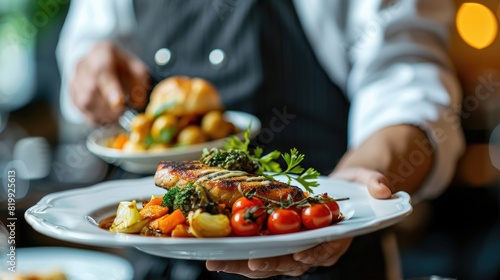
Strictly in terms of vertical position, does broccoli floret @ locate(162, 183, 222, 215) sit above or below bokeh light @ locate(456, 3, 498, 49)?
above

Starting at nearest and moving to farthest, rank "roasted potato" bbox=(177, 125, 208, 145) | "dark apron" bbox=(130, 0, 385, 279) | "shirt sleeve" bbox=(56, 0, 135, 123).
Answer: "roasted potato" bbox=(177, 125, 208, 145), "dark apron" bbox=(130, 0, 385, 279), "shirt sleeve" bbox=(56, 0, 135, 123)

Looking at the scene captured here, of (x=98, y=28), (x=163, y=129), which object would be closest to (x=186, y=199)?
(x=163, y=129)

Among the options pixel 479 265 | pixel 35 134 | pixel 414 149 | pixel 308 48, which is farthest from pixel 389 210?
pixel 35 134

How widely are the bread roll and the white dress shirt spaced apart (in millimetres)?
115

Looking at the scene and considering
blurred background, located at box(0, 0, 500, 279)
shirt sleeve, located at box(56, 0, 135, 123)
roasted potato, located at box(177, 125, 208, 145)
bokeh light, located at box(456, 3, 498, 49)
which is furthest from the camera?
blurred background, located at box(0, 0, 500, 279)

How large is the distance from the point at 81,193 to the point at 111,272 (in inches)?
11.0

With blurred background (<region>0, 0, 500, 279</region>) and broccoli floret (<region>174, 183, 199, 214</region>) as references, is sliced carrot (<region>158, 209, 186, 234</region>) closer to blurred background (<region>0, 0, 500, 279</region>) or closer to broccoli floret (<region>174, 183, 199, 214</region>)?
broccoli floret (<region>174, 183, 199, 214</region>)

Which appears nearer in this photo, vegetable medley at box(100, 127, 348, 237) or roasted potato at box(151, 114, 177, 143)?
vegetable medley at box(100, 127, 348, 237)

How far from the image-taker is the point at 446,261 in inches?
65.8

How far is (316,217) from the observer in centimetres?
31

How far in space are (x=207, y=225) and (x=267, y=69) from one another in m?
0.36

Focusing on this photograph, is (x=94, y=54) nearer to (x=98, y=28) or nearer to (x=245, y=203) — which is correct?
(x=98, y=28)

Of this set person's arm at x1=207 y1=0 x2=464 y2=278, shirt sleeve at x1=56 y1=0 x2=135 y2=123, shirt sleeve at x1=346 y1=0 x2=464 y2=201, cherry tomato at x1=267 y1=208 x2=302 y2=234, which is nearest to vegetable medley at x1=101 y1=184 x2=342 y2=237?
cherry tomato at x1=267 y1=208 x2=302 y2=234

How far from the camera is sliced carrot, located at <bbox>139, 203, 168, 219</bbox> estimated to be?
316 millimetres
